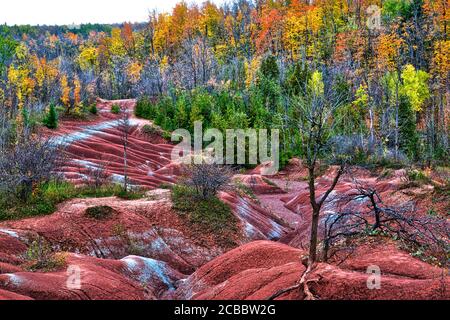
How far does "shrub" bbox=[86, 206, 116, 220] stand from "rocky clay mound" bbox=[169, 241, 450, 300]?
19.4ft

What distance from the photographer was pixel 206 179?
21797mm

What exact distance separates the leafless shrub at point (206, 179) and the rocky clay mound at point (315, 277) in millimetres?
A: 7586

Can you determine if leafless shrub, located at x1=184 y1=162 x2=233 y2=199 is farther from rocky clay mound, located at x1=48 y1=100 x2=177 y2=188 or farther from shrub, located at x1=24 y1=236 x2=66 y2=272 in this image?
shrub, located at x1=24 y1=236 x2=66 y2=272

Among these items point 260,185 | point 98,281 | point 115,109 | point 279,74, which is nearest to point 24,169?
point 98,281

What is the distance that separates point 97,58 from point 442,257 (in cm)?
8927

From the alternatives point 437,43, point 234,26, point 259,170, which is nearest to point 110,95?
point 234,26

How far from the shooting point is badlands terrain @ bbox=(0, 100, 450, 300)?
946 cm

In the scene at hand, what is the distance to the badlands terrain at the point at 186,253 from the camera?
9.46 meters

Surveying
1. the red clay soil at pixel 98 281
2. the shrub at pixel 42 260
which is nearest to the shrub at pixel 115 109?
the red clay soil at pixel 98 281

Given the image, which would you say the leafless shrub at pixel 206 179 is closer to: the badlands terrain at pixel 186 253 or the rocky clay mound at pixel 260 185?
the badlands terrain at pixel 186 253

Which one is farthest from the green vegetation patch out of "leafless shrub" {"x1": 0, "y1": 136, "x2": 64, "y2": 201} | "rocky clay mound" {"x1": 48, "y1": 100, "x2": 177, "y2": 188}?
"rocky clay mound" {"x1": 48, "y1": 100, "x2": 177, "y2": 188}

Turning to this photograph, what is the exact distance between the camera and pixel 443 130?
46.9 metres
